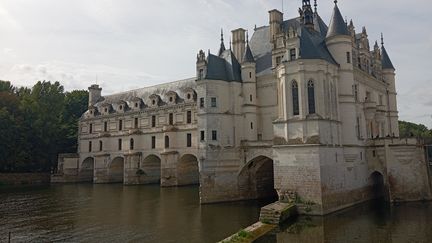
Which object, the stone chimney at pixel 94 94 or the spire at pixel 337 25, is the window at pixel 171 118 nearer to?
the stone chimney at pixel 94 94

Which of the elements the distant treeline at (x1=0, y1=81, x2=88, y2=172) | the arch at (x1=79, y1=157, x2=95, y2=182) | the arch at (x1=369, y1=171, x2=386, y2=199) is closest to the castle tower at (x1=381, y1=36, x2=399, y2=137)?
the arch at (x1=369, y1=171, x2=386, y2=199)

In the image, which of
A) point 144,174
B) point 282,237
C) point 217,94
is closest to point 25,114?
point 144,174

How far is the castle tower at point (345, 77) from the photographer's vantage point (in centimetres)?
2830

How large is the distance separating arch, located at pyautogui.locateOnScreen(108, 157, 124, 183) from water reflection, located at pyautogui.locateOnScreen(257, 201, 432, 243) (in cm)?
3549

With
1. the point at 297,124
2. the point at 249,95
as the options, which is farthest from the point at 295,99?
the point at 249,95

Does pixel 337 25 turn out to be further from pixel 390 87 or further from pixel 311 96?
pixel 390 87

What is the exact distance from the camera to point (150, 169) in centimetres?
4884

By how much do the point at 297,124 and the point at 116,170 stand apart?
116 ft

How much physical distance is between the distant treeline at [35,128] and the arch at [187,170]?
80.6 ft

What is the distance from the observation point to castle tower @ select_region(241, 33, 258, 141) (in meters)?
32.3

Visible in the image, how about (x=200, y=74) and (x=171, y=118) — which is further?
(x=171, y=118)

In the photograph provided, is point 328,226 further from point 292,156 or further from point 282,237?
point 292,156

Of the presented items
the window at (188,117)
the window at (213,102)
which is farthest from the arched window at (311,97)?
the window at (188,117)

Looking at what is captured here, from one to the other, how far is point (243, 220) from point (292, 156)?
5667 mm
